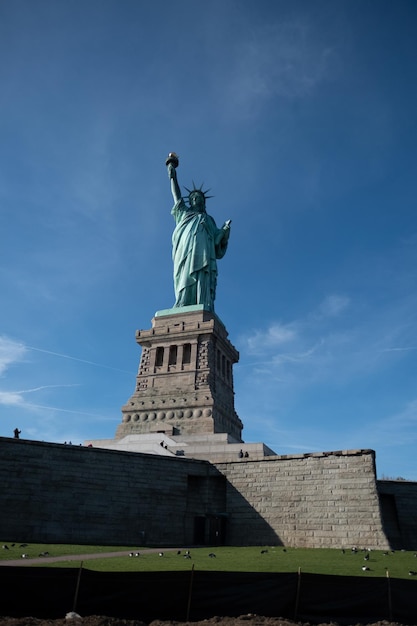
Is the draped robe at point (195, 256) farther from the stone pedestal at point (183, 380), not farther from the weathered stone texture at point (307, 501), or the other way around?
the weathered stone texture at point (307, 501)

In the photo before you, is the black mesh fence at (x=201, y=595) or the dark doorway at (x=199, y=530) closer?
the black mesh fence at (x=201, y=595)

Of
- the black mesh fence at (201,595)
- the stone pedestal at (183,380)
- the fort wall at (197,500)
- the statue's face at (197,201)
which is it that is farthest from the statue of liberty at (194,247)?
the black mesh fence at (201,595)

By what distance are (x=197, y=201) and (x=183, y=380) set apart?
19777 millimetres

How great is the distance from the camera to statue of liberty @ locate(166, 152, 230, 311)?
44.7 meters

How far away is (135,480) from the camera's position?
24125 mm

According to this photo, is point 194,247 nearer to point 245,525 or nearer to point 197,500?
point 197,500

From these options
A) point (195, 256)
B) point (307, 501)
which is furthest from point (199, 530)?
point (195, 256)

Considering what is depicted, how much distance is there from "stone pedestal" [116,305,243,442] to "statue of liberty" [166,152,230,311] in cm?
262

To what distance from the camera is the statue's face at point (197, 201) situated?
48.8 metres

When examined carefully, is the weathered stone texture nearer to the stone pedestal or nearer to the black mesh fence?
the stone pedestal

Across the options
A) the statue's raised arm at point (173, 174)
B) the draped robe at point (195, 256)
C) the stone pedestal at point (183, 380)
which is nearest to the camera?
the stone pedestal at point (183, 380)

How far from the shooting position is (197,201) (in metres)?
48.9

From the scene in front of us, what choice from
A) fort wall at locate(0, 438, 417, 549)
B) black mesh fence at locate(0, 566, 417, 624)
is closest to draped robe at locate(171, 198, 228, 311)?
fort wall at locate(0, 438, 417, 549)

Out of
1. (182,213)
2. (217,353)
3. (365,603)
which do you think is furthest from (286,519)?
(182,213)
